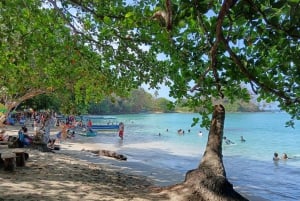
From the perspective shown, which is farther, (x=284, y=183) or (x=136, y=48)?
(x=284, y=183)

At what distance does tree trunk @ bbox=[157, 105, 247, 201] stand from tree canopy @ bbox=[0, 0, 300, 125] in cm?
207

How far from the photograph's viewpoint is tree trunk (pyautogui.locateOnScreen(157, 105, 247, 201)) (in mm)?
8328

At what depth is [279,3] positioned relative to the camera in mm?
2545

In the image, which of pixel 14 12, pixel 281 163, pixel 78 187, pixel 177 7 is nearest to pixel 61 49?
pixel 14 12

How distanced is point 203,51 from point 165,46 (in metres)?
0.91

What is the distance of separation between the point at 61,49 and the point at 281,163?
836 inches

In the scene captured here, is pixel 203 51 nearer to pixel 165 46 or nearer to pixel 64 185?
pixel 165 46

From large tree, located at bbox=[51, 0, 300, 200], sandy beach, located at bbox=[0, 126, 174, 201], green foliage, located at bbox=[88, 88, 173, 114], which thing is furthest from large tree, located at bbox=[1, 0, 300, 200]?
green foliage, located at bbox=[88, 88, 173, 114]

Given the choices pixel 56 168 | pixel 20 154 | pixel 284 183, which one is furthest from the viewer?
pixel 284 183

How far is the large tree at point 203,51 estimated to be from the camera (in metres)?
3.11

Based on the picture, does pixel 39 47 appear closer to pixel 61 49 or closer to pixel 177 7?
pixel 61 49

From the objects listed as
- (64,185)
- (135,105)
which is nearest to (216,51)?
(64,185)

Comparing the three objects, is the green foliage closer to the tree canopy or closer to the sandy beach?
the sandy beach

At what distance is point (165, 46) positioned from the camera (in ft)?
18.7
